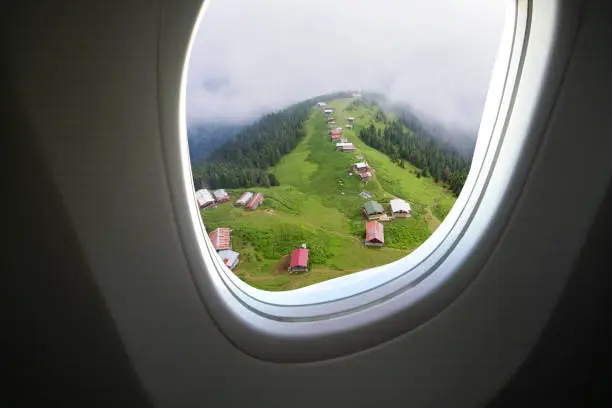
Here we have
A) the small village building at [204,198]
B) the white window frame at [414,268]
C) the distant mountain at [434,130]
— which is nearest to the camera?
the white window frame at [414,268]

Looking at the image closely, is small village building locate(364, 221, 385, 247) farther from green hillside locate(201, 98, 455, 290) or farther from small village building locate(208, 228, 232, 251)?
small village building locate(208, 228, 232, 251)

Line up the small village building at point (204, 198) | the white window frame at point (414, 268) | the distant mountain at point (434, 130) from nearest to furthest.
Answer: the white window frame at point (414, 268) → the small village building at point (204, 198) → the distant mountain at point (434, 130)

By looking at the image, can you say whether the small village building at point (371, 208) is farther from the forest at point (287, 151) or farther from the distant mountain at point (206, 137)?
the distant mountain at point (206, 137)

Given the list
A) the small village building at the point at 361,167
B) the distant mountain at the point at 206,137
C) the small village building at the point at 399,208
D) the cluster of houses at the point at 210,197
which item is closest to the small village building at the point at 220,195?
the cluster of houses at the point at 210,197

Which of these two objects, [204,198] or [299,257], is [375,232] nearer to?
[299,257]

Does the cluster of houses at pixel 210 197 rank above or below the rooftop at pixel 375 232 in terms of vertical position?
above

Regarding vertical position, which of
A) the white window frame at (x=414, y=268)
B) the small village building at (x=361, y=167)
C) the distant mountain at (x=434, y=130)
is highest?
the distant mountain at (x=434, y=130)

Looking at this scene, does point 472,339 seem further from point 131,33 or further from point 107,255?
point 131,33

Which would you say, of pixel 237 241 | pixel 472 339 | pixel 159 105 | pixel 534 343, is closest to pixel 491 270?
pixel 472 339

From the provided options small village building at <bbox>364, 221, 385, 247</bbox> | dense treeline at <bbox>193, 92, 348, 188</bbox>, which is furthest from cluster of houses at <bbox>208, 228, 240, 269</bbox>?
small village building at <bbox>364, 221, 385, 247</bbox>
